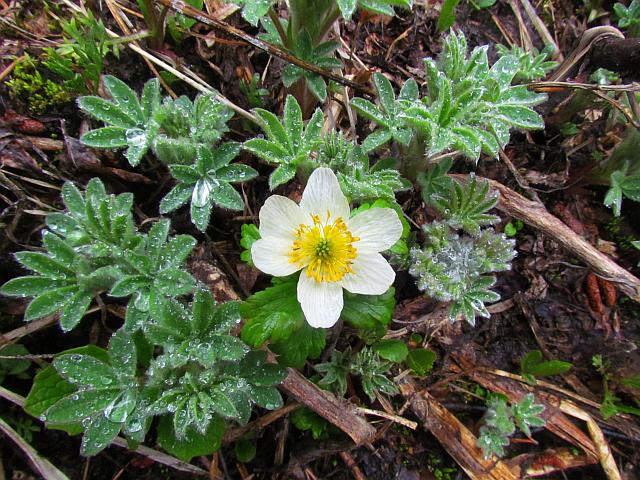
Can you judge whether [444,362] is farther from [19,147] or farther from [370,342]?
[19,147]

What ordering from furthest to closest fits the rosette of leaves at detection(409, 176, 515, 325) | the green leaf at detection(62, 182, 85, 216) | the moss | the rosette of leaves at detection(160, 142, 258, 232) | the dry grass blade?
the dry grass blade
the moss
the rosette of leaves at detection(409, 176, 515, 325)
the rosette of leaves at detection(160, 142, 258, 232)
the green leaf at detection(62, 182, 85, 216)

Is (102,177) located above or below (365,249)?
below

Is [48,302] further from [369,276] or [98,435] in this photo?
[369,276]

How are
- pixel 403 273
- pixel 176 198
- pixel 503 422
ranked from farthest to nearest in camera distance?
pixel 403 273 < pixel 503 422 < pixel 176 198

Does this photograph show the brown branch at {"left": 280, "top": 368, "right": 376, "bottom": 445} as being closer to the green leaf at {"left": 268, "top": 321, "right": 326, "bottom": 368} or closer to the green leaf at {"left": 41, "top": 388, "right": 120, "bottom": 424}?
the green leaf at {"left": 268, "top": 321, "right": 326, "bottom": 368}

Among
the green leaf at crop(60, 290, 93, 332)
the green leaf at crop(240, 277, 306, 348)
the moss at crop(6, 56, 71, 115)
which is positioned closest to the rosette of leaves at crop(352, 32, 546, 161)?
the green leaf at crop(240, 277, 306, 348)

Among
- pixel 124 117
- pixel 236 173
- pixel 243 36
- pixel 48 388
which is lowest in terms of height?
pixel 48 388

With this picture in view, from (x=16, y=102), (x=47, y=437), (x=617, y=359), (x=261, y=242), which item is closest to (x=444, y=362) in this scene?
(x=617, y=359)

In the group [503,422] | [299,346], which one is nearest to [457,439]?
[503,422]
